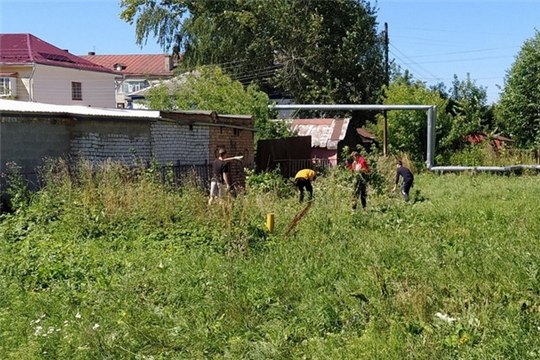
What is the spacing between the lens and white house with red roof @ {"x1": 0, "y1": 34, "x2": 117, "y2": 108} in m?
35.3

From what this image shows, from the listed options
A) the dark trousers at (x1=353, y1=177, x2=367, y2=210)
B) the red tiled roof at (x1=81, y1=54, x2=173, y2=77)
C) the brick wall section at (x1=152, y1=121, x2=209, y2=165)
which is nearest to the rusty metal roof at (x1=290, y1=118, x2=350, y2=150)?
the brick wall section at (x1=152, y1=121, x2=209, y2=165)

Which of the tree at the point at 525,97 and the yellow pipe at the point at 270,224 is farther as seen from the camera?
the tree at the point at 525,97

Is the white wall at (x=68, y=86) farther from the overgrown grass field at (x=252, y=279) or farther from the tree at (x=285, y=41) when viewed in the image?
the overgrown grass field at (x=252, y=279)

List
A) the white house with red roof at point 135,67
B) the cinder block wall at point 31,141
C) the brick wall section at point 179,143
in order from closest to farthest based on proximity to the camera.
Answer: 1. the cinder block wall at point 31,141
2. the brick wall section at point 179,143
3. the white house with red roof at point 135,67

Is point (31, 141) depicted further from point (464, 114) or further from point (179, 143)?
point (464, 114)

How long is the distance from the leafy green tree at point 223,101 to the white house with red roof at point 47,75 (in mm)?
11859

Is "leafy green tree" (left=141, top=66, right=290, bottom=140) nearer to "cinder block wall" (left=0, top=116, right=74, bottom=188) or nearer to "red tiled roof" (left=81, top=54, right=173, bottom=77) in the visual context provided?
"cinder block wall" (left=0, top=116, right=74, bottom=188)

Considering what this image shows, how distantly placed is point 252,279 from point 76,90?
113ft

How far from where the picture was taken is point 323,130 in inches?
1117

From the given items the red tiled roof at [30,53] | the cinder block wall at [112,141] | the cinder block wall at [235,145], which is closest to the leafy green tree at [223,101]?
the cinder block wall at [235,145]

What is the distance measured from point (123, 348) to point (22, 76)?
32.8 metres

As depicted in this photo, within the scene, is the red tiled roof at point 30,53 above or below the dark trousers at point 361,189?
above

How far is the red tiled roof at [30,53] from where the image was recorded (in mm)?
35344

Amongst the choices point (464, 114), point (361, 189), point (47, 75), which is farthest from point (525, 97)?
point (47, 75)
